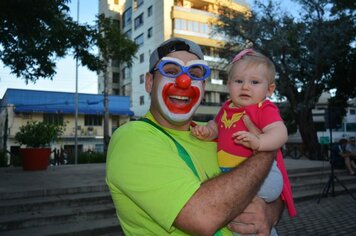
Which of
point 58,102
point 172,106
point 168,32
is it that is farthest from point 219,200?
point 168,32

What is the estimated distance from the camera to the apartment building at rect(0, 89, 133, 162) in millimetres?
33312

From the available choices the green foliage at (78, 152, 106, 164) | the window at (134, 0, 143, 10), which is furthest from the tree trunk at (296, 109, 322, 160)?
the window at (134, 0, 143, 10)

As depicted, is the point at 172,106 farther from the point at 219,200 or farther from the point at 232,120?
the point at 219,200

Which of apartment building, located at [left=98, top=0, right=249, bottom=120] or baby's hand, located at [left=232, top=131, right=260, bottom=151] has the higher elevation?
apartment building, located at [left=98, top=0, right=249, bottom=120]

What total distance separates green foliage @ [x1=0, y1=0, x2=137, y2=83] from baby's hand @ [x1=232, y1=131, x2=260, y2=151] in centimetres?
736

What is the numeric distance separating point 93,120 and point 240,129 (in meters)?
37.5

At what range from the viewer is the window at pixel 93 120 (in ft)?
124

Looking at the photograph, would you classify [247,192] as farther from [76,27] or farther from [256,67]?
[76,27]

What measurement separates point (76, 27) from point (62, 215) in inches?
293

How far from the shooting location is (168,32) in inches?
1483

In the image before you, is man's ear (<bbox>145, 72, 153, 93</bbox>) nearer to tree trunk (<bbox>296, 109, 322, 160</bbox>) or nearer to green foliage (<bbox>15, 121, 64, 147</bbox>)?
green foliage (<bbox>15, 121, 64, 147</bbox>)

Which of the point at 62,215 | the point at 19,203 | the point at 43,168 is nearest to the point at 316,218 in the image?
the point at 62,215

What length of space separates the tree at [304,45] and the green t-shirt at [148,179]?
17325mm

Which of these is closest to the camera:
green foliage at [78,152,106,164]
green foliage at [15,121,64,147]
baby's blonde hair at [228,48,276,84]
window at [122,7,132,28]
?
baby's blonde hair at [228,48,276,84]
